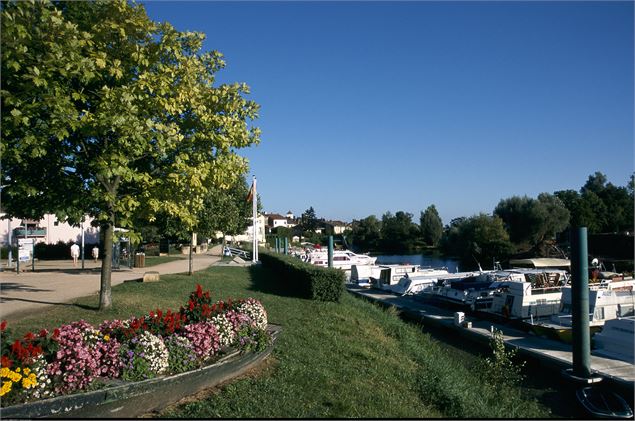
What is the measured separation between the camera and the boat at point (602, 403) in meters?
10.9

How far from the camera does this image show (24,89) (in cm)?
840

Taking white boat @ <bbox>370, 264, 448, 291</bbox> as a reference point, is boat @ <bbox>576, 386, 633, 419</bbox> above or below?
below

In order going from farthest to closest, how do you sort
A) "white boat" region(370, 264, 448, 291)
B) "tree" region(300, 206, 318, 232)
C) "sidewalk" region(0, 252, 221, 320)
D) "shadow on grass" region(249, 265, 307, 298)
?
1. "tree" region(300, 206, 318, 232)
2. "white boat" region(370, 264, 448, 291)
3. "shadow on grass" region(249, 265, 307, 298)
4. "sidewalk" region(0, 252, 221, 320)

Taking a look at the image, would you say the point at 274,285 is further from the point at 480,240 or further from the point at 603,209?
the point at 603,209

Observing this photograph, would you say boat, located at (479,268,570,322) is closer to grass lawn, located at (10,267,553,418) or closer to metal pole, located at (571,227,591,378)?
grass lawn, located at (10,267,553,418)

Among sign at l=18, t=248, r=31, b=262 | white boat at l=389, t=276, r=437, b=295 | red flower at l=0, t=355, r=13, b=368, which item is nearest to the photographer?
red flower at l=0, t=355, r=13, b=368

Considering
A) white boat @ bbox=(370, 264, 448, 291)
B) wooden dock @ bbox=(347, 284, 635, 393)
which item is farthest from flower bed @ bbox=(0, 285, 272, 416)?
white boat @ bbox=(370, 264, 448, 291)

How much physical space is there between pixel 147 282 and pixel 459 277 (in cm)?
1992

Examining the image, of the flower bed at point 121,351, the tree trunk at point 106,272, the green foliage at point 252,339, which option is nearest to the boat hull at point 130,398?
the flower bed at point 121,351

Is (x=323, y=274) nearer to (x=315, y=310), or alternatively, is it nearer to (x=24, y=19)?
(x=315, y=310)

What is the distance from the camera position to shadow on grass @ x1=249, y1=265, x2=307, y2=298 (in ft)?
59.8

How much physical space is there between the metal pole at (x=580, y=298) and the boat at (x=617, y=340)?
90.6 inches

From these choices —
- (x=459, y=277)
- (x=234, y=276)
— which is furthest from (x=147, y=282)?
(x=459, y=277)

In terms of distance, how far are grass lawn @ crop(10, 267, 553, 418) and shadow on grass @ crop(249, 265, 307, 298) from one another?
1.79 m
